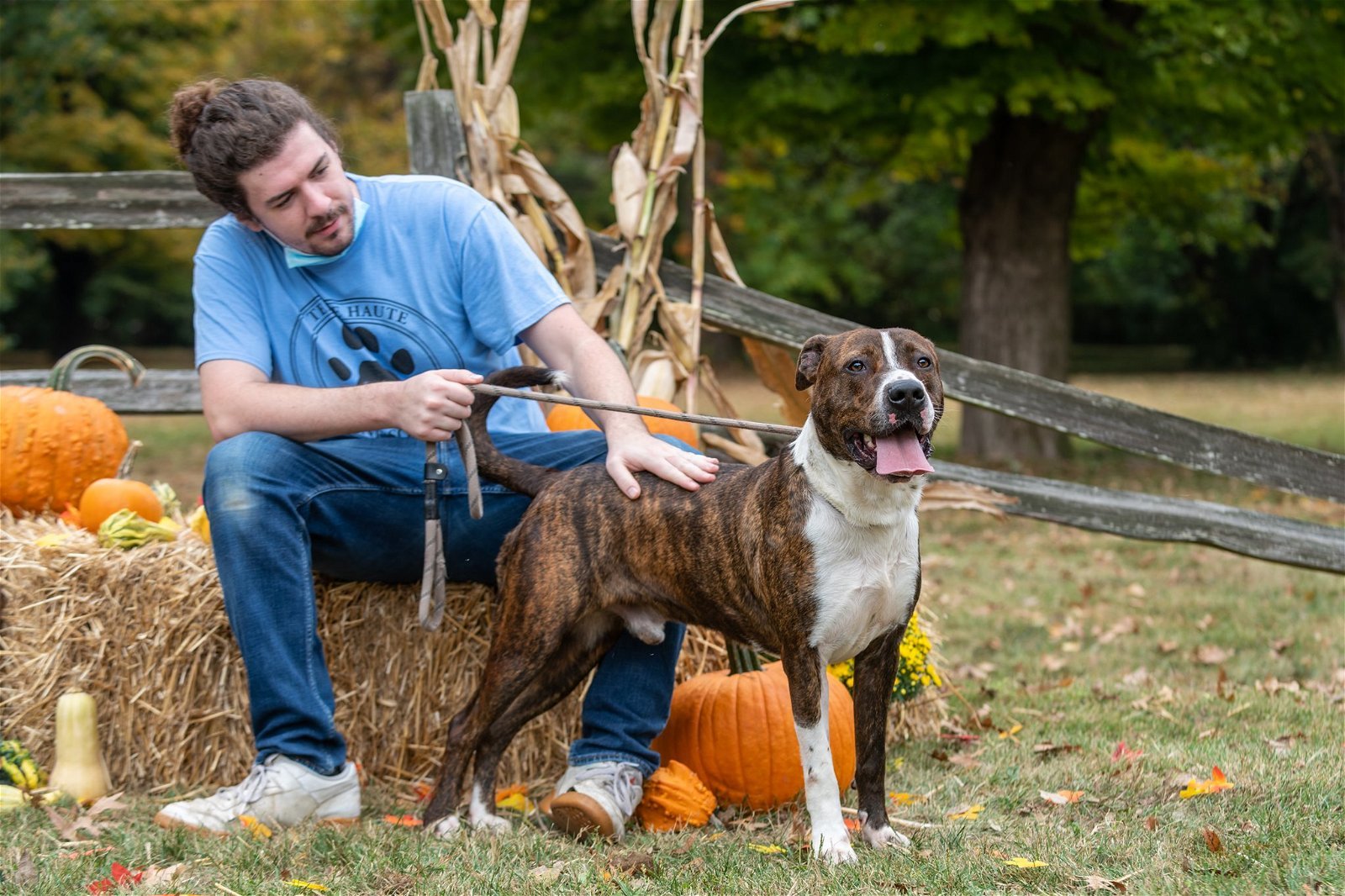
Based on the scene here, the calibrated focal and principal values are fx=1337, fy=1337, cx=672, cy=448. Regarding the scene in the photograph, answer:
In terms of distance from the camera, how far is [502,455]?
140 inches

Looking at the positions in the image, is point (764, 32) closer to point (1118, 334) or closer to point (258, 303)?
point (258, 303)

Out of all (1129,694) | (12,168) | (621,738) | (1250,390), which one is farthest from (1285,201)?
(621,738)

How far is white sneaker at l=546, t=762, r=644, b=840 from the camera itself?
3.28 m

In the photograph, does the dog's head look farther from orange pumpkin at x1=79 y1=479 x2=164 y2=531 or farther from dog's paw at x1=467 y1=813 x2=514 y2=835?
orange pumpkin at x1=79 y1=479 x2=164 y2=531

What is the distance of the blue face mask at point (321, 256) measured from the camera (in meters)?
3.71

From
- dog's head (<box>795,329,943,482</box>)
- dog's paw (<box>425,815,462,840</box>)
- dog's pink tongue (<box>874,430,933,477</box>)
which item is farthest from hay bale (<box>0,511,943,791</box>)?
dog's pink tongue (<box>874,430,933,477</box>)

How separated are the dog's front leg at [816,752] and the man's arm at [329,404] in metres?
Answer: 1.06

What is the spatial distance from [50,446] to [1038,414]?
3496 mm

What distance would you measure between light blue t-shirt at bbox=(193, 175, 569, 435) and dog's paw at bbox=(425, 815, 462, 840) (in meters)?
1.06

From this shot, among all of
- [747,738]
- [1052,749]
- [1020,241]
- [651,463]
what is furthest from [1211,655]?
[1020,241]

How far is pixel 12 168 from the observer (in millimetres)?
18562

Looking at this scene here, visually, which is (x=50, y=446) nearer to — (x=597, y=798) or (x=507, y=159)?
(x=507, y=159)

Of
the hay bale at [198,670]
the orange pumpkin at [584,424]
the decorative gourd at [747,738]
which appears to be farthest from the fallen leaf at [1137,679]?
the hay bale at [198,670]

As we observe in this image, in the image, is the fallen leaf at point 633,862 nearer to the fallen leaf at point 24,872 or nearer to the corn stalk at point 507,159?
the fallen leaf at point 24,872
